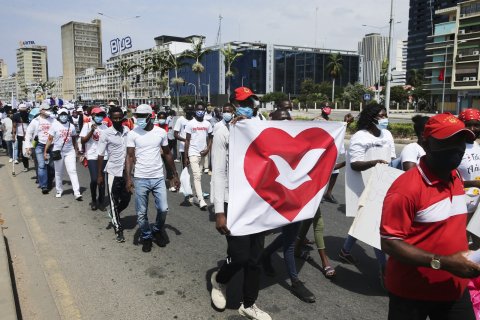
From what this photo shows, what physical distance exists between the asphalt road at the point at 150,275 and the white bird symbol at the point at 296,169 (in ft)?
3.73

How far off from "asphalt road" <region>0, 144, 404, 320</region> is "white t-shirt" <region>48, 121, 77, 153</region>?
179 cm

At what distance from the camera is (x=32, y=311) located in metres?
3.77

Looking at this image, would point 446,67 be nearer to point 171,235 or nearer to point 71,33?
point 171,235

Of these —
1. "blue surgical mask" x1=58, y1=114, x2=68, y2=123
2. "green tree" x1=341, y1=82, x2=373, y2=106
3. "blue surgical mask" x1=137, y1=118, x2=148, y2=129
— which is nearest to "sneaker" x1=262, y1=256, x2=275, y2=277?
"blue surgical mask" x1=137, y1=118, x2=148, y2=129

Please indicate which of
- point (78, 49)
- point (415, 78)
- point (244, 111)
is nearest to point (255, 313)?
point (244, 111)

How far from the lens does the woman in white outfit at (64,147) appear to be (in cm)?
818

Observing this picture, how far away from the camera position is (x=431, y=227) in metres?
2.09

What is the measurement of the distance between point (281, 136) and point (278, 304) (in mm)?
1563

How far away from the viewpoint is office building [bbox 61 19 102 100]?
512 ft

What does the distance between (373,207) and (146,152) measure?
114 inches

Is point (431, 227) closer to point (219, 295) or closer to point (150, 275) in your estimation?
point (219, 295)

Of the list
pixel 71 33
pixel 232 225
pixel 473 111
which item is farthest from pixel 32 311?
pixel 71 33

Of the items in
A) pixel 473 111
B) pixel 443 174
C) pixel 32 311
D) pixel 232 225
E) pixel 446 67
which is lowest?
pixel 32 311

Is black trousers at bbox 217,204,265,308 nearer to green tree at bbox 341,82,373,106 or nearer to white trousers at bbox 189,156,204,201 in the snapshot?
white trousers at bbox 189,156,204,201
